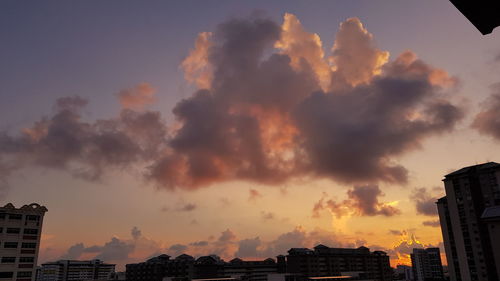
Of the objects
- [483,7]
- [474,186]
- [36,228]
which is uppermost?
[474,186]

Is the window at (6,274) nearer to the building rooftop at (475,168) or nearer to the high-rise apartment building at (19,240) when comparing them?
the high-rise apartment building at (19,240)

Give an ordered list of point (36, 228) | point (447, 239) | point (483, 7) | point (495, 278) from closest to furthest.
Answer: point (483, 7), point (36, 228), point (495, 278), point (447, 239)

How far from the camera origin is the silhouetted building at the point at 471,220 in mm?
117000

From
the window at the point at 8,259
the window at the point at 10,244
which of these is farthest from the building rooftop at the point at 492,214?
the window at the point at 10,244

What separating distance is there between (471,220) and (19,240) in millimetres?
135599

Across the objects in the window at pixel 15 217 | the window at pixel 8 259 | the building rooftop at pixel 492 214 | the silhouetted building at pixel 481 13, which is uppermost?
the window at pixel 15 217

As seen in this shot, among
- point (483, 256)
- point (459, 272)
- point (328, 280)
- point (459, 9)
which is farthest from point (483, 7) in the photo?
point (328, 280)

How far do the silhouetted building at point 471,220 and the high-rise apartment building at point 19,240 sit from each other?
426 ft

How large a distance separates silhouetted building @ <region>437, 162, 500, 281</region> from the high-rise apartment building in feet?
426

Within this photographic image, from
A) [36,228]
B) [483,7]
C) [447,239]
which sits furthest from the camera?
[447,239]

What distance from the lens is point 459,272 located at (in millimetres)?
125250

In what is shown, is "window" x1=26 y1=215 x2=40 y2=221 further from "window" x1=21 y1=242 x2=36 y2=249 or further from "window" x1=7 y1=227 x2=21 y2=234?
"window" x1=21 y1=242 x2=36 y2=249

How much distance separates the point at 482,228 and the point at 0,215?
462ft

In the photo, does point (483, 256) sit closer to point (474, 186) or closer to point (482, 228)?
point (482, 228)
